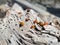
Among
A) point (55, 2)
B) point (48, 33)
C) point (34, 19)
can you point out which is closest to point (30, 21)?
point (34, 19)

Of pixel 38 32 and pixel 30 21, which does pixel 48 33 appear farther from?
pixel 30 21

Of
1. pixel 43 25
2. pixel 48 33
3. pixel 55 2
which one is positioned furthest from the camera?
pixel 55 2

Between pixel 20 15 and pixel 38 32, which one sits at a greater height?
pixel 20 15

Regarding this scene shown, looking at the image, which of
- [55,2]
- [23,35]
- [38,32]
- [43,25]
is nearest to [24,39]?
[23,35]

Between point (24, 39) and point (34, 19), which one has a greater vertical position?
point (34, 19)

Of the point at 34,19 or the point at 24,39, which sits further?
the point at 34,19

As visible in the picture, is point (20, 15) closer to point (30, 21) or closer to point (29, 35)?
point (30, 21)

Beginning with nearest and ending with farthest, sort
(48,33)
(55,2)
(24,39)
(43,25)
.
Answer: (24,39) → (48,33) → (43,25) → (55,2)

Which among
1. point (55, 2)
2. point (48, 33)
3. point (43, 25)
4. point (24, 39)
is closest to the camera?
point (24, 39)

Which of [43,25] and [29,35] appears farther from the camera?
[43,25]
